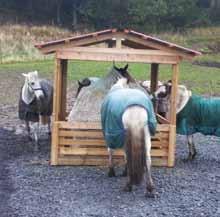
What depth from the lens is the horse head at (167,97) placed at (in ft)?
34.4

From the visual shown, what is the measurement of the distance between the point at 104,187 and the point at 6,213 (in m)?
1.79

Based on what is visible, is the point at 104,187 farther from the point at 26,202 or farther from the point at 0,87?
the point at 0,87

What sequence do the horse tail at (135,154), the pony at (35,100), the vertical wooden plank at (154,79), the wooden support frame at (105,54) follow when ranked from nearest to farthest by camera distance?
the horse tail at (135,154) → the wooden support frame at (105,54) → the pony at (35,100) → the vertical wooden plank at (154,79)

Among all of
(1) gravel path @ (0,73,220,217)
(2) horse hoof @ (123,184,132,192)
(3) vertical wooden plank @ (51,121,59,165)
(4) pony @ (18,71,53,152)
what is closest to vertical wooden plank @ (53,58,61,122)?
(3) vertical wooden plank @ (51,121,59,165)

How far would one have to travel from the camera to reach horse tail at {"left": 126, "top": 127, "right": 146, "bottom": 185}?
26.5 ft

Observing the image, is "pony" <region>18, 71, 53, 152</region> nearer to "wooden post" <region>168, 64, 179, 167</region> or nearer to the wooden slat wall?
the wooden slat wall

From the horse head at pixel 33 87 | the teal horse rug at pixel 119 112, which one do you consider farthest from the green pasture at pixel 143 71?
the teal horse rug at pixel 119 112

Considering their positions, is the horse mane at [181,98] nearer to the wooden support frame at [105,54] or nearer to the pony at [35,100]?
the wooden support frame at [105,54]

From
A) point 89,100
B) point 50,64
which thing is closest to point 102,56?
point 89,100

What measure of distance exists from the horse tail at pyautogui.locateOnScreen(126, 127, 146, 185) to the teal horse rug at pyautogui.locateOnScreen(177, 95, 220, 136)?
248cm

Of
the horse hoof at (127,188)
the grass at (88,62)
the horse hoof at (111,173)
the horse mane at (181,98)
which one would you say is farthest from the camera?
the grass at (88,62)

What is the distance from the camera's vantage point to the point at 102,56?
991 centimetres

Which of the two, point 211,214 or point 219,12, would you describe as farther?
point 219,12

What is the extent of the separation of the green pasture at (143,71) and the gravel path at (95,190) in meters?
10.4
